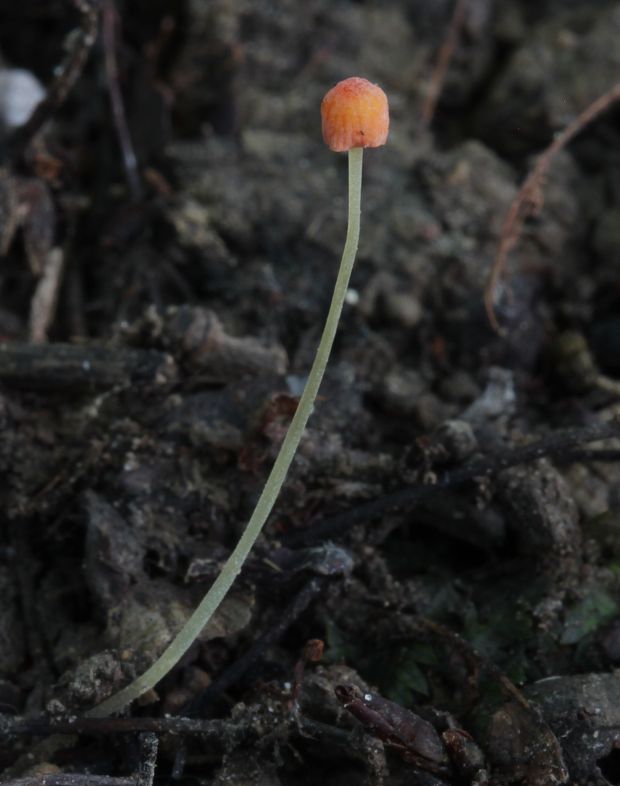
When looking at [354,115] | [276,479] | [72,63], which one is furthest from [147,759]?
[72,63]

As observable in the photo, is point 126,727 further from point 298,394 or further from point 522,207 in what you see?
point 522,207

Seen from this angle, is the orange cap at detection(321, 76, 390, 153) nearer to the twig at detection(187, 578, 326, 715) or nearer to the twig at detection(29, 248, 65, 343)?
the twig at detection(187, 578, 326, 715)

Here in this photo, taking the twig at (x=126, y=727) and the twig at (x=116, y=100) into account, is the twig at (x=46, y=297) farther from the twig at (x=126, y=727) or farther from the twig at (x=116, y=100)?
the twig at (x=126, y=727)

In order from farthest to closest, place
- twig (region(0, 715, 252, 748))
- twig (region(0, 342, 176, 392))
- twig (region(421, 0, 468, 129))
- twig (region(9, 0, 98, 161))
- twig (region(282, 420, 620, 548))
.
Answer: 1. twig (region(421, 0, 468, 129))
2. twig (region(9, 0, 98, 161))
3. twig (region(0, 342, 176, 392))
4. twig (region(282, 420, 620, 548))
5. twig (region(0, 715, 252, 748))

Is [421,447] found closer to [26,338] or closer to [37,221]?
[26,338]

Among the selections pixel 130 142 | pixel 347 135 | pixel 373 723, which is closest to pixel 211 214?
pixel 130 142

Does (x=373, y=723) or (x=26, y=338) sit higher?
(x=26, y=338)

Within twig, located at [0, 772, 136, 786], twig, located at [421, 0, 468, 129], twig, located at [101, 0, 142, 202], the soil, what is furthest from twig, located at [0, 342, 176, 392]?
twig, located at [421, 0, 468, 129]
